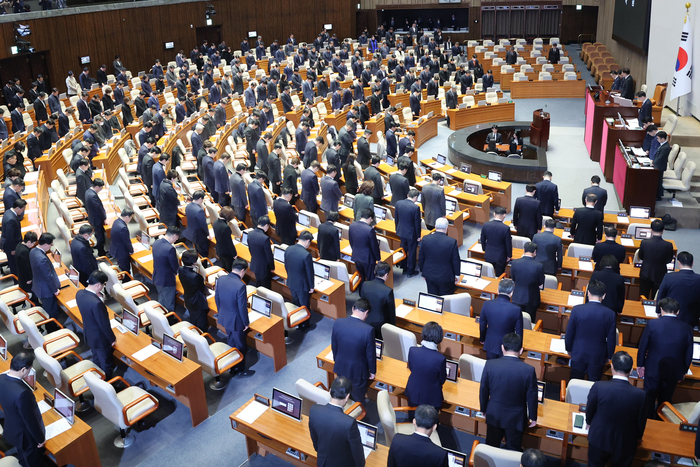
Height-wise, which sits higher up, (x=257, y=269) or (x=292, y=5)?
(x=292, y=5)

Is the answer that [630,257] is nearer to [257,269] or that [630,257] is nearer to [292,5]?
[257,269]

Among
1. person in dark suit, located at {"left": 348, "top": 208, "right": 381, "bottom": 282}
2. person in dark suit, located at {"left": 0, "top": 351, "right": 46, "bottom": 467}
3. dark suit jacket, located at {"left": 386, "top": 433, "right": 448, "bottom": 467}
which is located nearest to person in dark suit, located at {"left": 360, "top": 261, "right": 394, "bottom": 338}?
person in dark suit, located at {"left": 348, "top": 208, "right": 381, "bottom": 282}

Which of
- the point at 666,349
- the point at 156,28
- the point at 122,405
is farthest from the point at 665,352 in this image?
the point at 156,28

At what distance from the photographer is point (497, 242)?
866 cm

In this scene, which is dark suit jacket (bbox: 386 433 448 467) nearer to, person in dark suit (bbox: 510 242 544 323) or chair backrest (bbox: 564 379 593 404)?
chair backrest (bbox: 564 379 593 404)

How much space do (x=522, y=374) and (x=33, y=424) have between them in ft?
14.7

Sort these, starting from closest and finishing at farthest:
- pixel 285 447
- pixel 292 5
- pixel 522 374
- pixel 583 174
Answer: pixel 522 374
pixel 285 447
pixel 583 174
pixel 292 5

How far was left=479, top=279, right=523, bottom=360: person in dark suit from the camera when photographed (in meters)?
6.32

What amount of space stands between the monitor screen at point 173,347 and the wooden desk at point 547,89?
19.9 meters

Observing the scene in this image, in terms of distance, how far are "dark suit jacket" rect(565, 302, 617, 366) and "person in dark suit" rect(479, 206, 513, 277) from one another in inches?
97.1

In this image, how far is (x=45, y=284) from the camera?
8.06 meters

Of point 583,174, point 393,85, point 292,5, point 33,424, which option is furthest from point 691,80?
point 292,5

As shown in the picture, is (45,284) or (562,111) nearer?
(45,284)

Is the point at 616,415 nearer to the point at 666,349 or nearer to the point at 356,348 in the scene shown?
the point at 666,349
